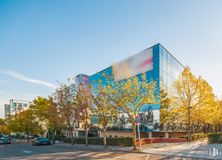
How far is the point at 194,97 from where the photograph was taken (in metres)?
28.4

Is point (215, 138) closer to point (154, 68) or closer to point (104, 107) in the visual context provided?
point (104, 107)

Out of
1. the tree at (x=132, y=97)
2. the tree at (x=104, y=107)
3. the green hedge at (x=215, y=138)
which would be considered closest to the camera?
the tree at (x=132, y=97)

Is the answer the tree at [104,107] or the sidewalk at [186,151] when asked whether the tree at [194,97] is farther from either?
the tree at [104,107]

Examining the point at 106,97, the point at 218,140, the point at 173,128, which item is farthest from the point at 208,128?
the point at 106,97

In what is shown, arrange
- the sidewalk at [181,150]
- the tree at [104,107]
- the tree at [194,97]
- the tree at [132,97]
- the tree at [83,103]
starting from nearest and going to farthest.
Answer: the sidewalk at [181,150] → the tree at [132,97] → the tree at [104,107] → the tree at [83,103] → the tree at [194,97]

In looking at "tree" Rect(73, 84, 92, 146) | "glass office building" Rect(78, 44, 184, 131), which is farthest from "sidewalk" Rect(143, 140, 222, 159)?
"glass office building" Rect(78, 44, 184, 131)

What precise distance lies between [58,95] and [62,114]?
3.17 metres

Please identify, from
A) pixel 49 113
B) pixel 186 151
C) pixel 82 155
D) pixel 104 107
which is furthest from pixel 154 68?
pixel 82 155

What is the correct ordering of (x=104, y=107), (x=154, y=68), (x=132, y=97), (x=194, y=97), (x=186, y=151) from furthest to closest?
1. (x=154, y=68)
2. (x=194, y=97)
3. (x=104, y=107)
4. (x=132, y=97)
5. (x=186, y=151)

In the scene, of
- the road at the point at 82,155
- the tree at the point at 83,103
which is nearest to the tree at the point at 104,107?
the tree at the point at 83,103

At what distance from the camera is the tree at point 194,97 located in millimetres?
27531

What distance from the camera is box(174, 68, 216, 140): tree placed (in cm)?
2753

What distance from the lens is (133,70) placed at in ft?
135

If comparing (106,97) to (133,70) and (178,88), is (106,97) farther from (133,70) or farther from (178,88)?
(133,70)
